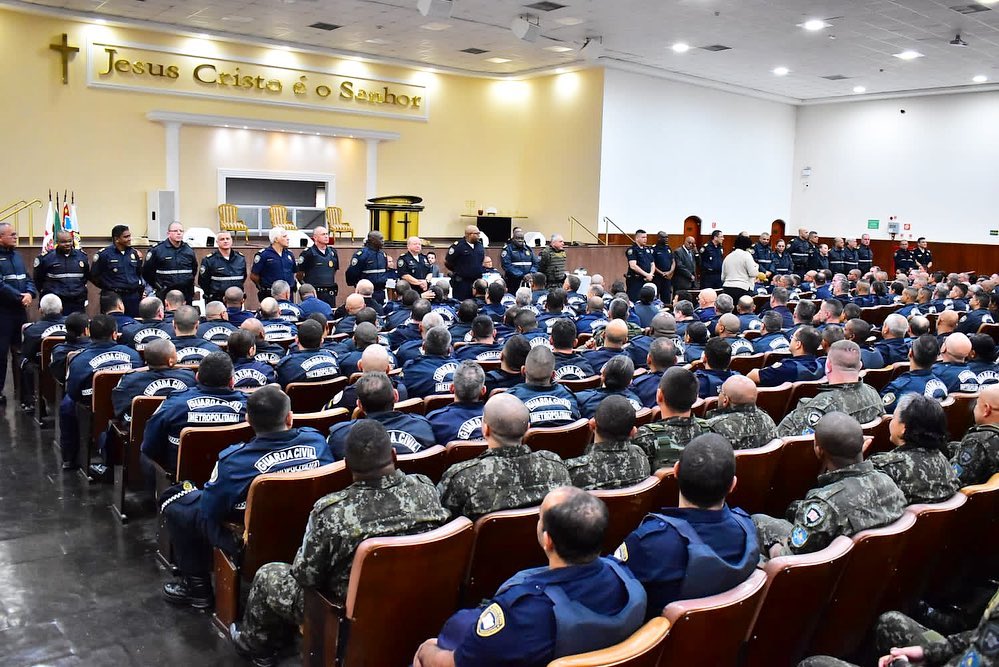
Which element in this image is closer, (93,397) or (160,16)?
(93,397)

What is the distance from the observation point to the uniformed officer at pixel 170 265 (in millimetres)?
9367

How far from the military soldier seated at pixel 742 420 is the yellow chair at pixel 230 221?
14181 mm

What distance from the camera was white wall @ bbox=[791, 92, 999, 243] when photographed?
62.8ft

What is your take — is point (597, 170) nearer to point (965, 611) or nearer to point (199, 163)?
point (199, 163)

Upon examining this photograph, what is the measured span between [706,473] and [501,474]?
827 millimetres

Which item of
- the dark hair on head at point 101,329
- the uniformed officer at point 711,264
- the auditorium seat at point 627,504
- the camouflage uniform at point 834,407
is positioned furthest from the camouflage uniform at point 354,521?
the uniformed officer at point 711,264


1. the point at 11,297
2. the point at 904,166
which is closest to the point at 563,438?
the point at 11,297

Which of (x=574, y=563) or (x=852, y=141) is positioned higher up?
(x=852, y=141)

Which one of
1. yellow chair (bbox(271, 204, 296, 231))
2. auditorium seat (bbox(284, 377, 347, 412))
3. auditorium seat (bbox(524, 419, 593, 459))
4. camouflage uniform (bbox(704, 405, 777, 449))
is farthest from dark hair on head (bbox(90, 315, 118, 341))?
yellow chair (bbox(271, 204, 296, 231))

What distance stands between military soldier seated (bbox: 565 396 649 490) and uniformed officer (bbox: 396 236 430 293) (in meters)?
7.61

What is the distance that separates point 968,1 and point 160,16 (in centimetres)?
1310

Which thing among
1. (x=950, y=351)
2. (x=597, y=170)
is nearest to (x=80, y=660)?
(x=950, y=351)

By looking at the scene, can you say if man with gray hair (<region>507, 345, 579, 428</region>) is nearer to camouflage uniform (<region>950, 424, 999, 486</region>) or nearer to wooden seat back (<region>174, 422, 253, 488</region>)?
wooden seat back (<region>174, 422, 253, 488</region>)

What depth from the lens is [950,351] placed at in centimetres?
569
